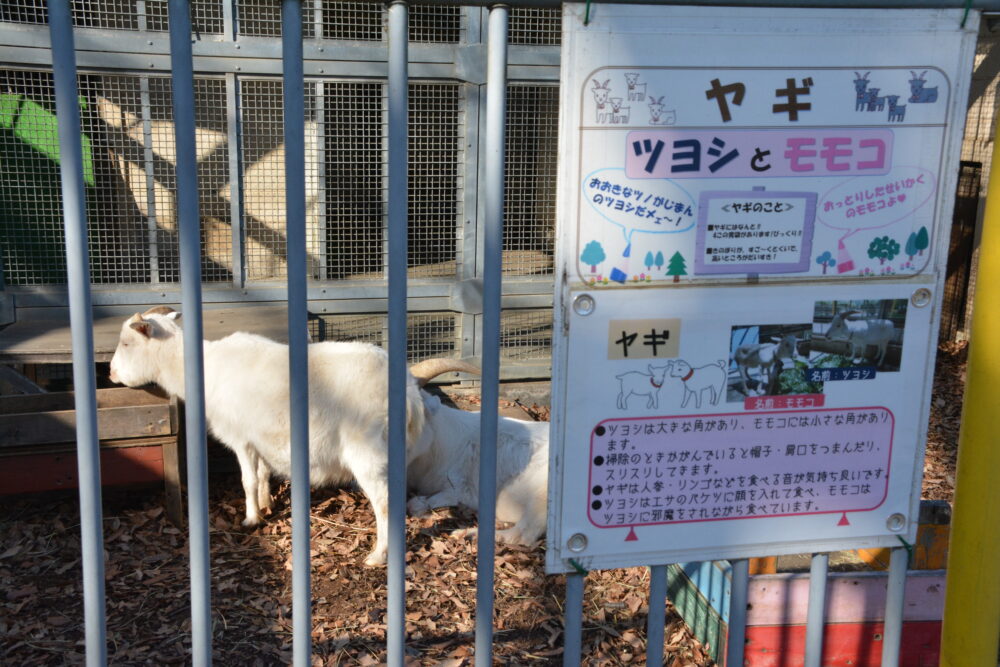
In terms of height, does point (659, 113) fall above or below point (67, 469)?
above

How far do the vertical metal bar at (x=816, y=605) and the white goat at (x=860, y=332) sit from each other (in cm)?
60

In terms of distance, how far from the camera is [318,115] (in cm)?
734

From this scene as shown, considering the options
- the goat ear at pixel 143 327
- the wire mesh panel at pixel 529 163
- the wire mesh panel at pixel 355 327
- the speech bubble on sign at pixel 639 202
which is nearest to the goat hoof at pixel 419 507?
the wire mesh panel at pixel 355 327

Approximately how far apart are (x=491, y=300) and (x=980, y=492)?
4.57 ft

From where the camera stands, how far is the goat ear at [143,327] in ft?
19.5

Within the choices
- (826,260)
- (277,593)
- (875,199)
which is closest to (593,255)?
(826,260)

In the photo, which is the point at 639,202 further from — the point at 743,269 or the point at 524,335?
the point at 524,335

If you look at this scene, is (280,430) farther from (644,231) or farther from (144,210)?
(644,231)

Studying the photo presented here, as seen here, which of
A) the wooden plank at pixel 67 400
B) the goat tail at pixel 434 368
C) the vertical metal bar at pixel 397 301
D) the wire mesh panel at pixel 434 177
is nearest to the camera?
the vertical metal bar at pixel 397 301

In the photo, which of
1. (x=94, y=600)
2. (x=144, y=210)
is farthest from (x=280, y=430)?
(x=94, y=600)

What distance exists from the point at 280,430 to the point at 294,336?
3614 millimetres

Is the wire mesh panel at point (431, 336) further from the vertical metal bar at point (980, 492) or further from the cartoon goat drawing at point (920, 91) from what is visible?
the cartoon goat drawing at point (920, 91)

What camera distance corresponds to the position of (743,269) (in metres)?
2.39

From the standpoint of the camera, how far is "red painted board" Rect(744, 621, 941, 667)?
4.22 meters
